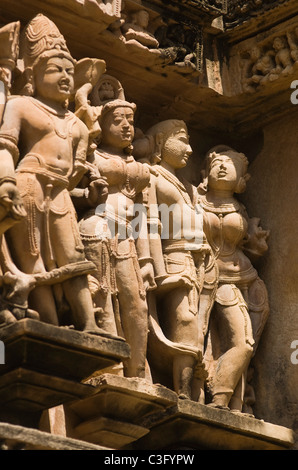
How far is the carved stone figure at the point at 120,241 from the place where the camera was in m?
7.95

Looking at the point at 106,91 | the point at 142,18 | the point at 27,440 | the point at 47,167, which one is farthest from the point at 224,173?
the point at 27,440

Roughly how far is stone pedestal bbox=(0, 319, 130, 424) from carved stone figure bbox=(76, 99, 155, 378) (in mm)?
490

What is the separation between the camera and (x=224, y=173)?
917cm

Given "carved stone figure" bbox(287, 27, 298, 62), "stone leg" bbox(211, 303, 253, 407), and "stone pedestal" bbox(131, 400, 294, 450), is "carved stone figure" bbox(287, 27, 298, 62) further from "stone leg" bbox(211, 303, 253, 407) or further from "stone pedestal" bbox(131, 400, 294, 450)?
"stone pedestal" bbox(131, 400, 294, 450)

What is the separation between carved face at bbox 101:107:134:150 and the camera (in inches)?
332

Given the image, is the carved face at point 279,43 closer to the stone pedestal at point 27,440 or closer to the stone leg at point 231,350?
the stone leg at point 231,350

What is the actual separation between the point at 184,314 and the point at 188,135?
148cm

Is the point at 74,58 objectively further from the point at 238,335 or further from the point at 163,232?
the point at 238,335

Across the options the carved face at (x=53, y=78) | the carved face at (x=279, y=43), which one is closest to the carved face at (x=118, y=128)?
the carved face at (x=53, y=78)

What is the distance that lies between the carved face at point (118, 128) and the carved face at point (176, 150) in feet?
1.45

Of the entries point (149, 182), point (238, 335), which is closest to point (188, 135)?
point (149, 182)

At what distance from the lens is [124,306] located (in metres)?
8.05

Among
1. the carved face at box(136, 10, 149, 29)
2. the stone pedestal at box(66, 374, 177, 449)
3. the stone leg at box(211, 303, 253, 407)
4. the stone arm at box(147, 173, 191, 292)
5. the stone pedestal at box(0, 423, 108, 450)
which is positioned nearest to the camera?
the stone pedestal at box(0, 423, 108, 450)

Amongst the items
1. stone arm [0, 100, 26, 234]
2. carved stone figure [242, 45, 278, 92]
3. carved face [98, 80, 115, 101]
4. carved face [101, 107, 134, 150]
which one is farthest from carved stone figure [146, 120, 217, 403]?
stone arm [0, 100, 26, 234]
